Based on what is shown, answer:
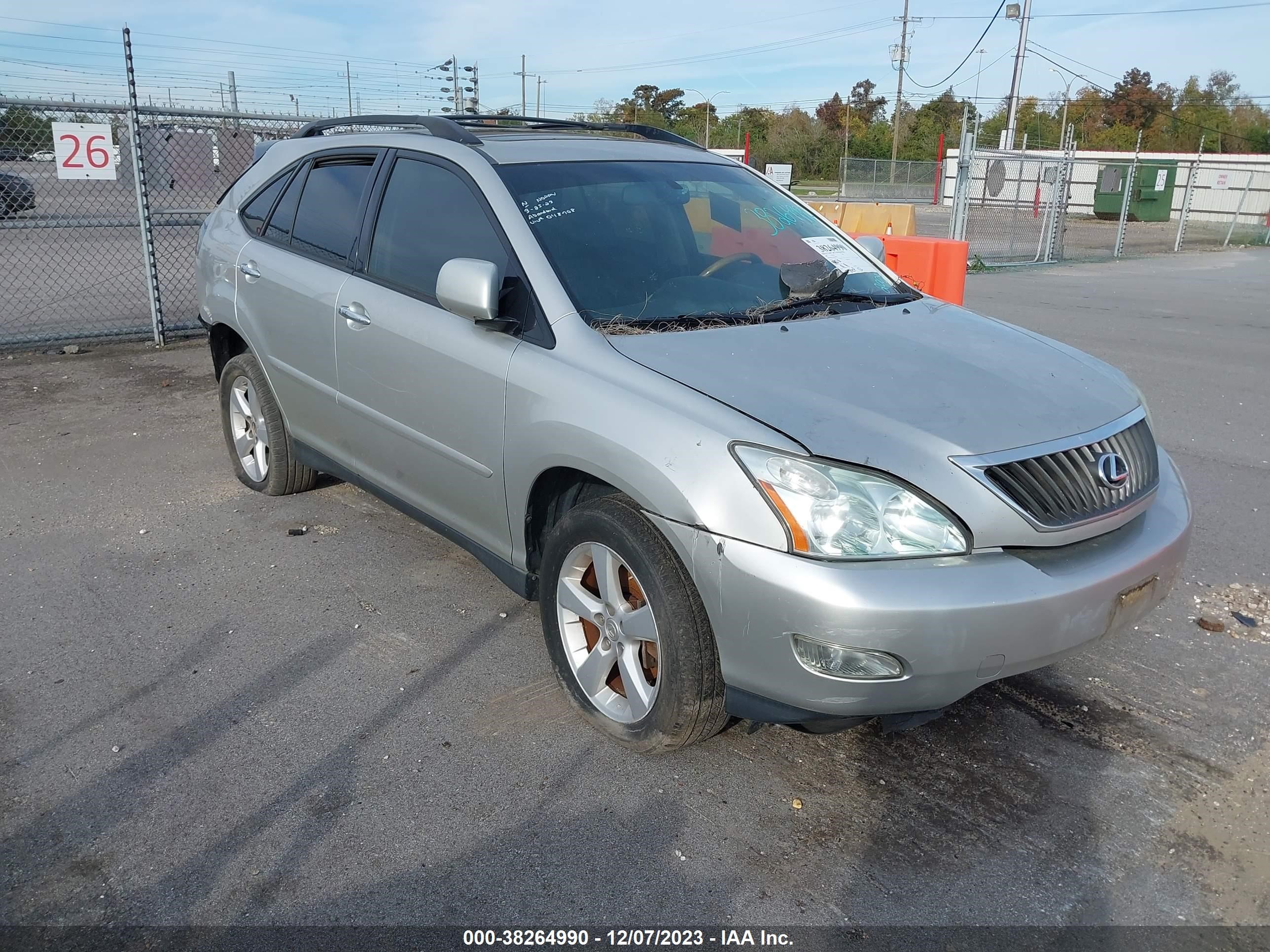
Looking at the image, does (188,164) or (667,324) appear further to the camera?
(188,164)

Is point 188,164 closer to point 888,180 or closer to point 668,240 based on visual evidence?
point 668,240

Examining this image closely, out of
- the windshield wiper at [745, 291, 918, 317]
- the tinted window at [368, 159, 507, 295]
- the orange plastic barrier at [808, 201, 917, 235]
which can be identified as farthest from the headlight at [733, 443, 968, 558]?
the orange plastic barrier at [808, 201, 917, 235]

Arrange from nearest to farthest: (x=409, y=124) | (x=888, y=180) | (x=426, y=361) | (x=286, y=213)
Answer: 1. (x=426, y=361)
2. (x=409, y=124)
3. (x=286, y=213)
4. (x=888, y=180)

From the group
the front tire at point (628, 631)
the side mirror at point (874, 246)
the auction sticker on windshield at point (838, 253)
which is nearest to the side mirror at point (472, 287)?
the front tire at point (628, 631)

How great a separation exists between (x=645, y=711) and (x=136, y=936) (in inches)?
56.3

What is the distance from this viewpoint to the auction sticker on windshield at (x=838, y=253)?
4227 millimetres

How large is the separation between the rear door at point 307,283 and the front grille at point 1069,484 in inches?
112

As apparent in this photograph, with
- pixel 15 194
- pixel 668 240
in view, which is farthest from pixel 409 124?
pixel 15 194

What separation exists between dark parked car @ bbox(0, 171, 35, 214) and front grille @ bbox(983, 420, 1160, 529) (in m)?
10.1

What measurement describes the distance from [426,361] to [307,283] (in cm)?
111

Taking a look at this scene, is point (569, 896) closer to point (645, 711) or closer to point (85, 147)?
point (645, 711)

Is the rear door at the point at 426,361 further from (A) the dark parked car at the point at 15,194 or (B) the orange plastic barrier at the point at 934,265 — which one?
(A) the dark parked car at the point at 15,194

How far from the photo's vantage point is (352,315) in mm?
4188

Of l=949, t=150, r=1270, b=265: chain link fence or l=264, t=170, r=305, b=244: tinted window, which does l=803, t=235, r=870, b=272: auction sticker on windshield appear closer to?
l=264, t=170, r=305, b=244: tinted window
